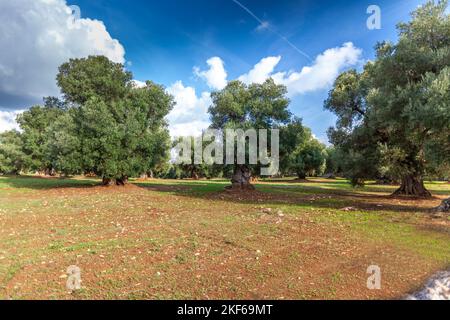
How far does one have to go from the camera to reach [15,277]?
5484 mm

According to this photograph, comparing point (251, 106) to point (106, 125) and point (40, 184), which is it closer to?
point (106, 125)

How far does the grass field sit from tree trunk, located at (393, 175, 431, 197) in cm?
1254

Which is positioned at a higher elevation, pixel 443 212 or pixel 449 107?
pixel 449 107

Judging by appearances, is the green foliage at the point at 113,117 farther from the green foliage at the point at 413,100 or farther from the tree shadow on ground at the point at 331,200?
the green foliage at the point at 413,100

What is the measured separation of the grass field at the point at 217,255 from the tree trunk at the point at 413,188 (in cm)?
1254

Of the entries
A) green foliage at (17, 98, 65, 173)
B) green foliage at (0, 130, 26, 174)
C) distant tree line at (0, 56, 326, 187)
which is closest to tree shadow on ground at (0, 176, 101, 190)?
distant tree line at (0, 56, 326, 187)

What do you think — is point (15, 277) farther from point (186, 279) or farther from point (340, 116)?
point (340, 116)

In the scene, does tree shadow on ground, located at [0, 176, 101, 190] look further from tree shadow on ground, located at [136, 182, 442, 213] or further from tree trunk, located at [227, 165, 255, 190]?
tree trunk, located at [227, 165, 255, 190]

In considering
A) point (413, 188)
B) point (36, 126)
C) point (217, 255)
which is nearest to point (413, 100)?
point (413, 188)

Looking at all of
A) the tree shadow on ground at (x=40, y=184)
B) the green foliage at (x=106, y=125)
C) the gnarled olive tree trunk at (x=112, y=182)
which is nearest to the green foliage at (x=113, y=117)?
the green foliage at (x=106, y=125)

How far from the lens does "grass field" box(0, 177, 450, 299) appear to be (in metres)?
5.12

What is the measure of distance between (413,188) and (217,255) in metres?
23.8
